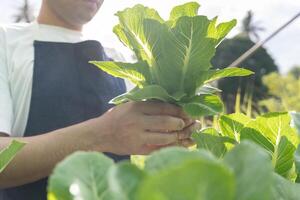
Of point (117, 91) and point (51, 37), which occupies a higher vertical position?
point (51, 37)

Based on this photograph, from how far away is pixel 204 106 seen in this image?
61 cm

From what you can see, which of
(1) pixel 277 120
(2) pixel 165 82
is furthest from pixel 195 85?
(1) pixel 277 120

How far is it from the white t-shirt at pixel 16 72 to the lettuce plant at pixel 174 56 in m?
0.59

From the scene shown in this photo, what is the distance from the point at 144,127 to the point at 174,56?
24cm

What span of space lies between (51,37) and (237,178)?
4.14 feet

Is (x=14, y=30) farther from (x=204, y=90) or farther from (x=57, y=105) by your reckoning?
(x=204, y=90)

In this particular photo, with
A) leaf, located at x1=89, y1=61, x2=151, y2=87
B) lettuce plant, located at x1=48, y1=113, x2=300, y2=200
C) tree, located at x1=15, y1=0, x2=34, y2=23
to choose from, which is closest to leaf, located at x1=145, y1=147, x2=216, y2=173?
lettuce plant, located at x1=48, y1=113, x2=300, y2=200

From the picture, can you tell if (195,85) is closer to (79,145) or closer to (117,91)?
(79,145)

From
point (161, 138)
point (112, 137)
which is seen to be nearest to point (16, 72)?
point (112, 137)

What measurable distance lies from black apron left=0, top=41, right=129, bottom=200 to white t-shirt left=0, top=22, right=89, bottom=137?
2cm

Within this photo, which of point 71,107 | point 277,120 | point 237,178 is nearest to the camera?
point 237,178

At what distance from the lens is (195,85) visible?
63cm

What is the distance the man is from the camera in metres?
0.88

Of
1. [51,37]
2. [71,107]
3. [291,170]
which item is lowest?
[71,107]
